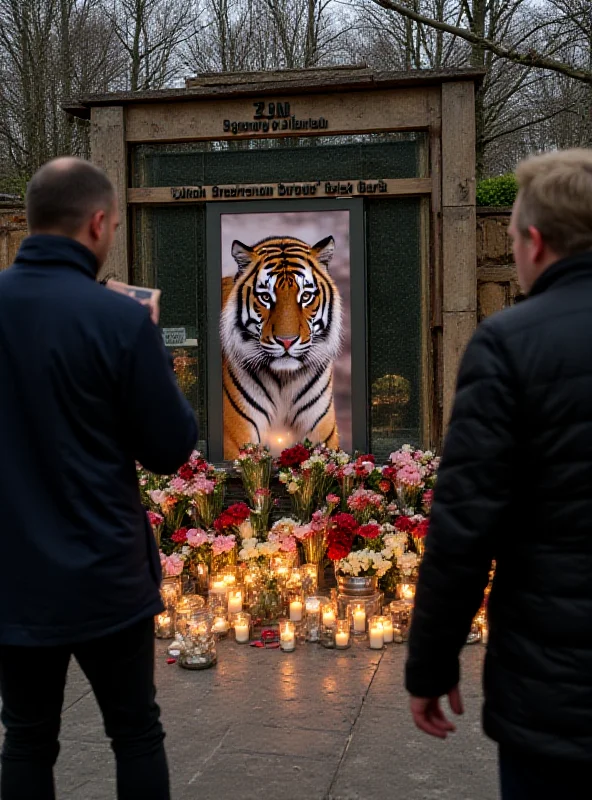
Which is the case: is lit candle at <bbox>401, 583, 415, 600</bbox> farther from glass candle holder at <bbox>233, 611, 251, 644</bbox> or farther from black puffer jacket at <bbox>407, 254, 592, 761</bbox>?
black puffer jacket at <bbox>407, 254, 592, 761</bbox>

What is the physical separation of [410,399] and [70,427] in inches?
228

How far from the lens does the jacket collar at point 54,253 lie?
90.7 inches

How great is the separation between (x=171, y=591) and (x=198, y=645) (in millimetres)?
856

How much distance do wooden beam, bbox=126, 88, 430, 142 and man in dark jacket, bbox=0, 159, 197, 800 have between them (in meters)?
5.62

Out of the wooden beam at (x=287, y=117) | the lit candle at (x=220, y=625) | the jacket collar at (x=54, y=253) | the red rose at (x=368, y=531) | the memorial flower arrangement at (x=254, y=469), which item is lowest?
the lit candle at (x=220, y=625)

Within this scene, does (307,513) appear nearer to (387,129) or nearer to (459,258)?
(459,258)

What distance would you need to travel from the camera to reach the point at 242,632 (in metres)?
5.07

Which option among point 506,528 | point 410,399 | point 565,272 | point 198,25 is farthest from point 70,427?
point 198,25

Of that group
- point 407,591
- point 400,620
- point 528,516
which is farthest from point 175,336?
point 528,516

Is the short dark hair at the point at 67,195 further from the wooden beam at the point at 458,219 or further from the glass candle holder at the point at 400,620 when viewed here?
the wooden beam at the point at 458,219

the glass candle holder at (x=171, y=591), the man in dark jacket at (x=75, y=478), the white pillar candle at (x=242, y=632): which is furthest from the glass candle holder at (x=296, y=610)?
the man in dark jacket at (x=75, y=478)

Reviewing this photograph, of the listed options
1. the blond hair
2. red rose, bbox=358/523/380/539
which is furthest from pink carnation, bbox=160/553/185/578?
the blond hair

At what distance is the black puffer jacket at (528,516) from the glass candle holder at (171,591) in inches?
149

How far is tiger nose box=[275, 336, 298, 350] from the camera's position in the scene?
7.77m
